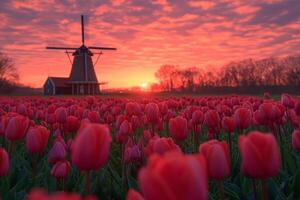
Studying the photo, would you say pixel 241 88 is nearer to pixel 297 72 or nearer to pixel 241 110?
pixel 297 72

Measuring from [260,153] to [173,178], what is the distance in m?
0.75

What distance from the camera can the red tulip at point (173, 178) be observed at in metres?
0.80

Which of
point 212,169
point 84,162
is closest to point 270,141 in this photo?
point 212,169

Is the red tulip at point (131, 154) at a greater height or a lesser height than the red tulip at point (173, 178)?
lesser

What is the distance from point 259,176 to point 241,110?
2.16m

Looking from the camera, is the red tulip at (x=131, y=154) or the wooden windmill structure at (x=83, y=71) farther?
the wooden windmill structure at (x=83, y=71)

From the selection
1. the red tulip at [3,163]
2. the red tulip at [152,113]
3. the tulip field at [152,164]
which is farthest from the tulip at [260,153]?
the red tulip at [152,113]

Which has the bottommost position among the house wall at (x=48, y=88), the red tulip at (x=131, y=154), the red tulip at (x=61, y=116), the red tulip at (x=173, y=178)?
the red tulip at (x=131, y=154)

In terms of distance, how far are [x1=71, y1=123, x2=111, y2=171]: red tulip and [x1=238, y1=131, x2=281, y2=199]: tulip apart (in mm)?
606

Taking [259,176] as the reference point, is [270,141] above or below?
above

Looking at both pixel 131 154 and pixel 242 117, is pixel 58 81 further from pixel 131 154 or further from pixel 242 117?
pixel 131 154

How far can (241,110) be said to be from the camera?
11.7 ft

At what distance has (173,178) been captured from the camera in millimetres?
805

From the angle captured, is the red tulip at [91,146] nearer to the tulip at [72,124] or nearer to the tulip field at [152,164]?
the tulip field at [152,164]
